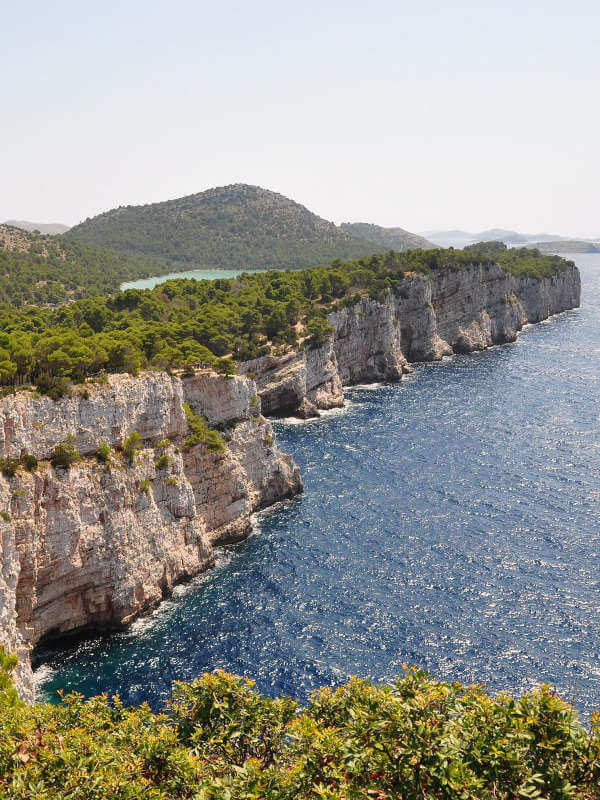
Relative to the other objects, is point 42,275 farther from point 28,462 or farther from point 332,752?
point 332,752

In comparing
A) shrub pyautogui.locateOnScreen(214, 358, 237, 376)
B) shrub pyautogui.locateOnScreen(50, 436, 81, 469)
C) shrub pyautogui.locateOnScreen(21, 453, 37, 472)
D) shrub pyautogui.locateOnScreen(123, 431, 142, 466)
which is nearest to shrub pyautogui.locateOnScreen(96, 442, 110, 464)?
shrub pyautogui.locateOnScreen(123, 431, 142, 466)

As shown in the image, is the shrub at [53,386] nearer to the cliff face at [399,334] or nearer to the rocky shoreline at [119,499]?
the rocky shoreline at [119,499]

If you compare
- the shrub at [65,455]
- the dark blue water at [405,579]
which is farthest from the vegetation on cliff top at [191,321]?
the dark blue water at [405,579]

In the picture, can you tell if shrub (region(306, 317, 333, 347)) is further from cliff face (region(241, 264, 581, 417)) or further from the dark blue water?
the dark blue water

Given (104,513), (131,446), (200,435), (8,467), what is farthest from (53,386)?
(200,435)

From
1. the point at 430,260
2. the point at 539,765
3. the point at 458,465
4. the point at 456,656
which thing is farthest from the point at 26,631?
the point at 430,260

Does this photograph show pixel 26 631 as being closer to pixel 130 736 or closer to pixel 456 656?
pixel 130 736
